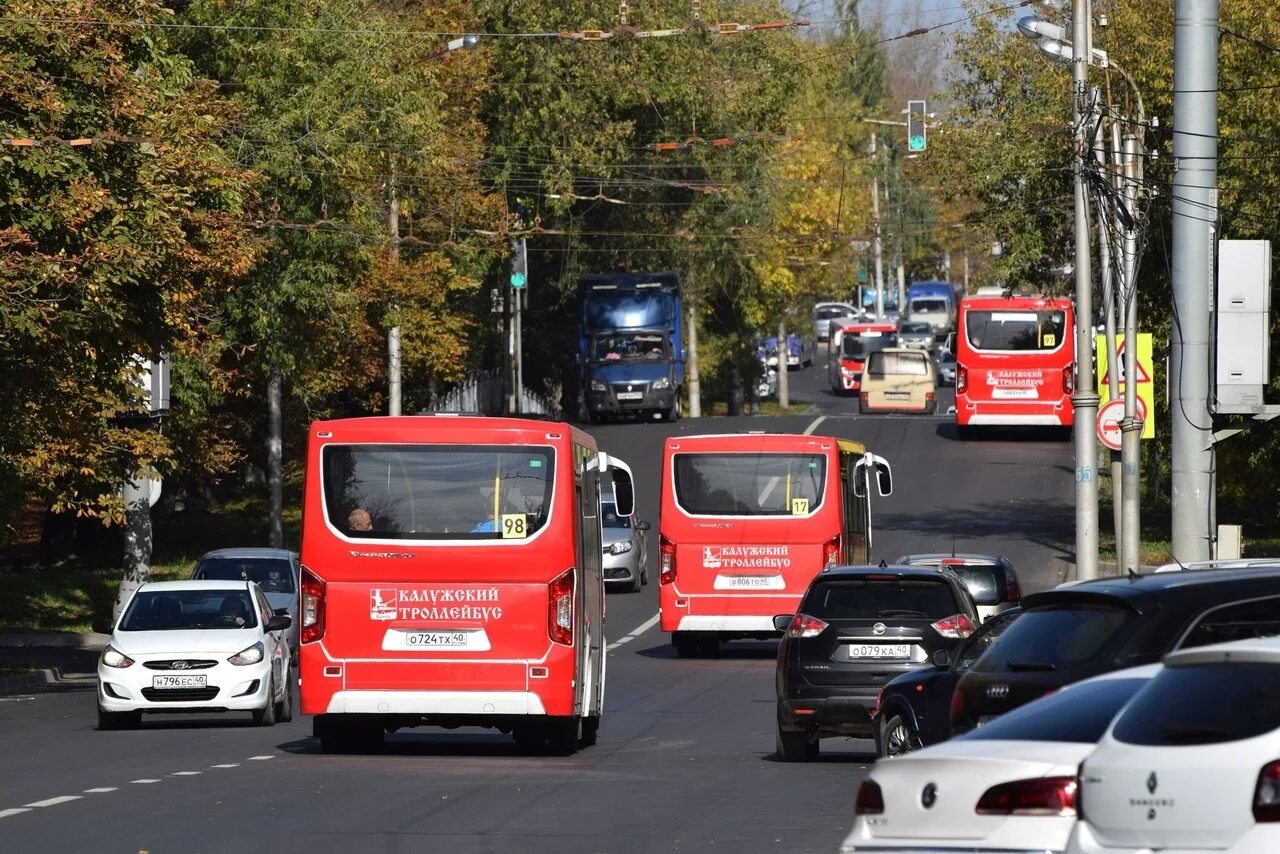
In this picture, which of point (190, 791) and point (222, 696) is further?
point (222, 696)

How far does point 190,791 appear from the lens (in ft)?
50.0

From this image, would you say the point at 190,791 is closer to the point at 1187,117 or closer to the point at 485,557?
the point at 485,557

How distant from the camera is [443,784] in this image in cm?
1574

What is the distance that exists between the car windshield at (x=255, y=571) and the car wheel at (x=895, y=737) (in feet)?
54.3

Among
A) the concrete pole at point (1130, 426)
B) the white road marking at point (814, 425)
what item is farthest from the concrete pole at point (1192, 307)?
the white road marking at point (814, 425)

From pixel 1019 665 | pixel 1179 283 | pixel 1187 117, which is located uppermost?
pixel 1187 117

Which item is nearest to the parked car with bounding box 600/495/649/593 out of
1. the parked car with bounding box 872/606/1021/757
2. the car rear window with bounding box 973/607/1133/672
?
the parked car with bounding box 872/606/1021/757

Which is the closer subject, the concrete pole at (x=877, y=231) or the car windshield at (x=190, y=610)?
the car windshield at (x=190, y=610)

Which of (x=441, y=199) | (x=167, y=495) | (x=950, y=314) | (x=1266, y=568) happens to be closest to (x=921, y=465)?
(x=441, y=199)

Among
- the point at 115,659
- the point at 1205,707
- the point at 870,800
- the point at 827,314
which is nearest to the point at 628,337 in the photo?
the point at 115,659

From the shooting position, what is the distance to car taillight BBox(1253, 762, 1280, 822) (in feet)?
21.7

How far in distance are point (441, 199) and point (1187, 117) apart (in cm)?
3120

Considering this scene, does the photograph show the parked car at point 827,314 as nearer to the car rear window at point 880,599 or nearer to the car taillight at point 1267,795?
the car rear window at point 880,599

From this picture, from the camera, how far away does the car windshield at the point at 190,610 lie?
23.2 m
